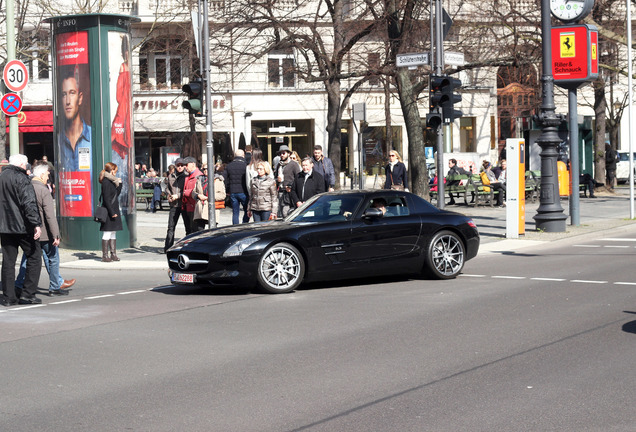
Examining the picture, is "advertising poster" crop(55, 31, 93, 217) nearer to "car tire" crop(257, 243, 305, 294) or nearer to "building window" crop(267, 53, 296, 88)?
"car tire" crop(257, 243, 305, 294)

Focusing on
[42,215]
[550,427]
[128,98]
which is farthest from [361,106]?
[550,427]

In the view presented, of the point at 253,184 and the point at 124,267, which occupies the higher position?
the point at 253,184

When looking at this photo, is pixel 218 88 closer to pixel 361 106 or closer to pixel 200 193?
pixel 361 106

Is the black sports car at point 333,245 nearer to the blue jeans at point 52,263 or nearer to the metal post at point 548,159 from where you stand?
the blue jeans at point 52,263

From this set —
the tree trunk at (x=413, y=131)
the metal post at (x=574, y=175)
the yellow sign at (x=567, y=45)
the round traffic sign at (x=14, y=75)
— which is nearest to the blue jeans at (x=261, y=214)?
the round traffic sign at (x=14, y=75)

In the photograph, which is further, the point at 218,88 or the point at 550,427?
the point at 218,88

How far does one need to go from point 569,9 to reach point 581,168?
1708 cm

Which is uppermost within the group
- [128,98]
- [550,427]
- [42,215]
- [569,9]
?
[569,9]

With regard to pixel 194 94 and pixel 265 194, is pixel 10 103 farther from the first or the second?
pixel 265 194

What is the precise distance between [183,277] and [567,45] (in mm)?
13477

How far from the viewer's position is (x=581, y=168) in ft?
125

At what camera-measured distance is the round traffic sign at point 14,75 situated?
1831cm

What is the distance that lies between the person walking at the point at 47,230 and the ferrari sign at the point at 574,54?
538 inches

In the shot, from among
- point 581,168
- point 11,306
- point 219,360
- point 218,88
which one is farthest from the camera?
point 218,88
